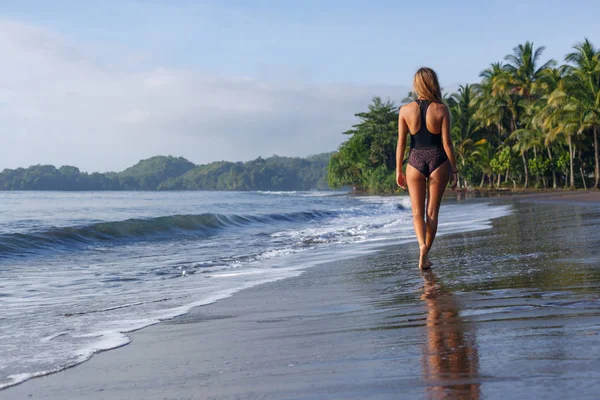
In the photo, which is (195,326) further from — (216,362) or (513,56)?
(513,56)

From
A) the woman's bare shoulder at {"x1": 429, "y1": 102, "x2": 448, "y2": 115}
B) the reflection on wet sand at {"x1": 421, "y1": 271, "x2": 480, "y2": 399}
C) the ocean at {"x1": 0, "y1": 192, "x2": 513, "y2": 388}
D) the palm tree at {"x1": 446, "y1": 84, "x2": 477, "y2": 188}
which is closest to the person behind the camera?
the reflection on wet sand at {"x1": 421, "y1": 271, "x2": 480, "y2": 399}

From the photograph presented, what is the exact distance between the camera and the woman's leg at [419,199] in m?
5.49

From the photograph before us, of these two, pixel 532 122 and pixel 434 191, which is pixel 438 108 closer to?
pixel 434 191

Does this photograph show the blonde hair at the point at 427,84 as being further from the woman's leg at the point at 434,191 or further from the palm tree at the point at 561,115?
the palm tree at the point at 561,115

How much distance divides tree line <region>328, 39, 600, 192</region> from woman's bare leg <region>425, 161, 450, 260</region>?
36.3m

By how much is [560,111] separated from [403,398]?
41.5 meters

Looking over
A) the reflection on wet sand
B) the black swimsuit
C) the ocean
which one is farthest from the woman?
the reflection on wet sand

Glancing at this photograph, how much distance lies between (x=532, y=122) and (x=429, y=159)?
136ft

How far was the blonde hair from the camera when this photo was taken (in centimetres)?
535

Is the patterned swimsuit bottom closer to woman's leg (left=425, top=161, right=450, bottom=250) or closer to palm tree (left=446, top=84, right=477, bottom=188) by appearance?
woman's leg (left=425, top=161, right=450, bottom=250)

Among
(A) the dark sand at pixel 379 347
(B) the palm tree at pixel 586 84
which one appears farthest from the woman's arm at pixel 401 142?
(B) the palm tree at pixel 586 84

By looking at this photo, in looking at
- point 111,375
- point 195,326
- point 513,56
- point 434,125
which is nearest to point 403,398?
point 111,375

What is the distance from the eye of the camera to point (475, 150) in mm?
55406

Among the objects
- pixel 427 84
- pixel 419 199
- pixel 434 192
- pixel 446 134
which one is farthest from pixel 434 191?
pixel 427 84
